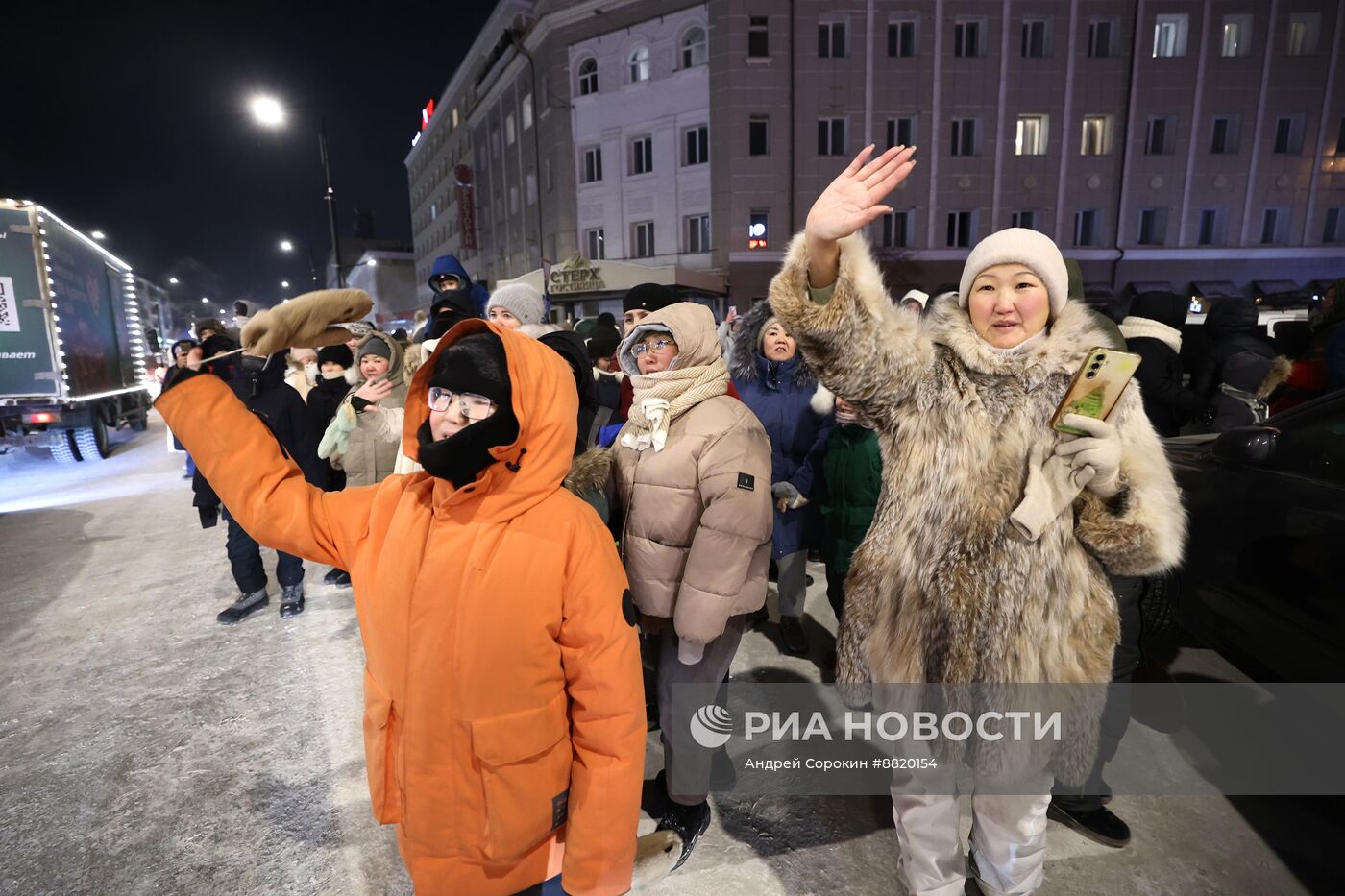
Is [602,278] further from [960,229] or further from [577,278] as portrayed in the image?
[960,229]

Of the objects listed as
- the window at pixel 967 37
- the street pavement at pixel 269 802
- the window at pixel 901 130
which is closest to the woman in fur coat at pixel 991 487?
the street pavement at pixel 269 802

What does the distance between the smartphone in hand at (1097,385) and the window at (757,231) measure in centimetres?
2096

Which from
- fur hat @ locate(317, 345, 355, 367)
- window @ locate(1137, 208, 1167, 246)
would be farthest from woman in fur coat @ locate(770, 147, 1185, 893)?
window @ locate(1137, 208, 1167, 246)

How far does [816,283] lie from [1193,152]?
1151 inches

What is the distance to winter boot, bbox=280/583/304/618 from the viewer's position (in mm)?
4770

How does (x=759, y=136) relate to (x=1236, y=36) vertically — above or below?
below

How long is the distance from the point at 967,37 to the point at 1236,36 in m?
9.51

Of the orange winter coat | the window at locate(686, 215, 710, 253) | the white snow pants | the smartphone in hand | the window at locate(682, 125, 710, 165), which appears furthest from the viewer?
the window at locate(686, 215, 710, 253)

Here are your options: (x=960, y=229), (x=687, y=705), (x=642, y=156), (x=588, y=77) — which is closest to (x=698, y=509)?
(x=687, y=705)

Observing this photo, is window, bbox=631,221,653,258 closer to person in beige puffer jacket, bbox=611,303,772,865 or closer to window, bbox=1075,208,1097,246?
window, bbox=1075,208,1097,246

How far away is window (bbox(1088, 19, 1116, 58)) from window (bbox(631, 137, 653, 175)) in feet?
51.8

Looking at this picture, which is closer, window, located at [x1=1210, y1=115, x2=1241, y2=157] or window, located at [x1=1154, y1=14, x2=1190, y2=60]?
window, located at [x1=1154, y1=14, x2=1190, y2=60]

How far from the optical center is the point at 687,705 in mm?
2623

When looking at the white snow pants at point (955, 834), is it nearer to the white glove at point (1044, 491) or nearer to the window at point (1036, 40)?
the white glove at point (1044, 491)
